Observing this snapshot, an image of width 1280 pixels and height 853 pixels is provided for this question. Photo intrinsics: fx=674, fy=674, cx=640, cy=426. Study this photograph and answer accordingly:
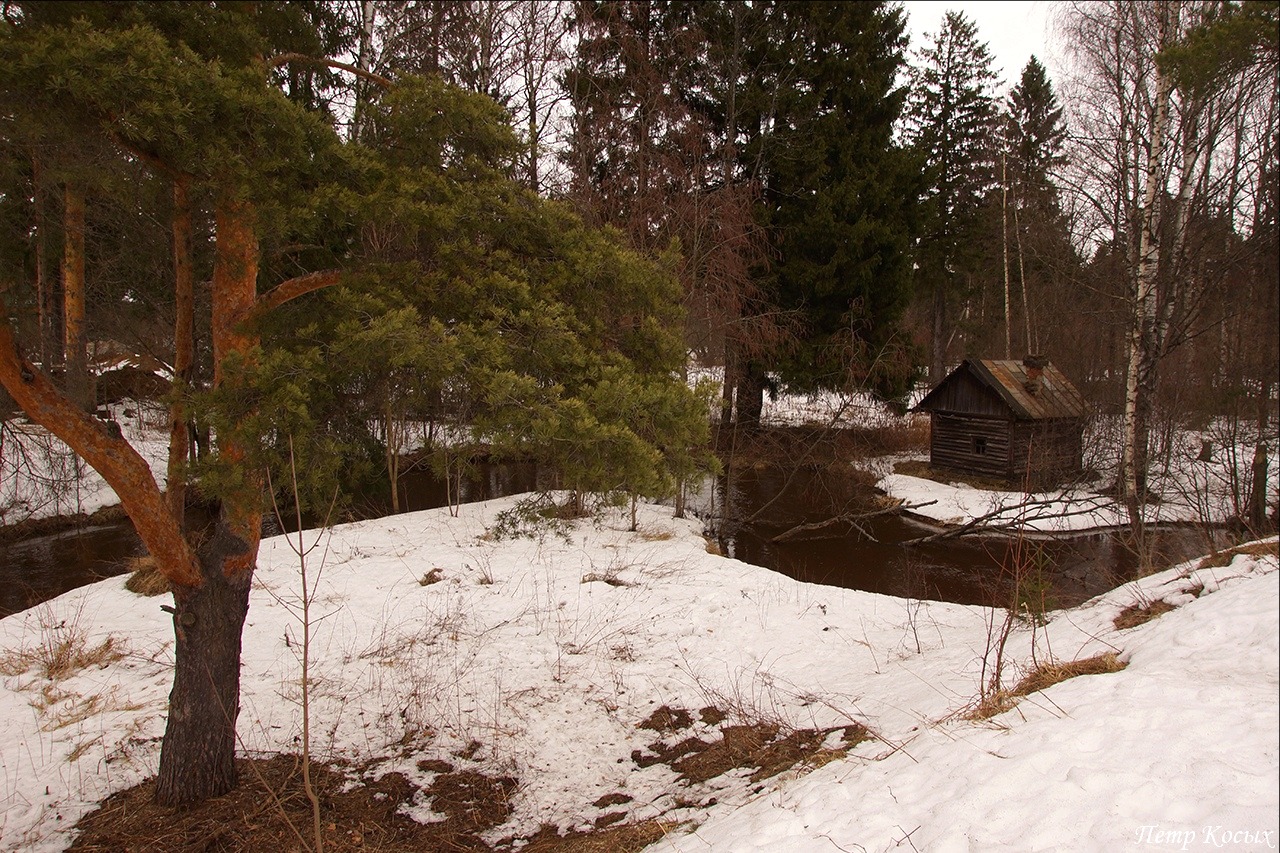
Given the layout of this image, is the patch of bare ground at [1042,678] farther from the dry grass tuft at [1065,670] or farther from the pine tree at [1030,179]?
the pine tree at [1030,179]

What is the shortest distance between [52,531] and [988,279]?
29975 millimetres

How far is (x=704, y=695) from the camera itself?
6168 mm

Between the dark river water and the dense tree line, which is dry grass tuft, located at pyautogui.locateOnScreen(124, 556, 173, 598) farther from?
the dense tree line

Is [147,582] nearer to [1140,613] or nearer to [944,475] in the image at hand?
[1140,613]

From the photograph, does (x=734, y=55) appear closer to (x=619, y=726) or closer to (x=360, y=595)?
(x=360, y=595)

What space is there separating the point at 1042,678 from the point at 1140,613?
180cm

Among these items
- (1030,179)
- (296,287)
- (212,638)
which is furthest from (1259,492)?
(1030,179)

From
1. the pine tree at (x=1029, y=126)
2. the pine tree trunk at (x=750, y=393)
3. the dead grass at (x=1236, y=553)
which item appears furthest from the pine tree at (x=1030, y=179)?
the dead grass at (x=1236, y=553)

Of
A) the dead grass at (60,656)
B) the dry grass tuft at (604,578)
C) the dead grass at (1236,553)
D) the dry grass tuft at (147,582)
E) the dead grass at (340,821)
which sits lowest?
the dead grass at (340,821)

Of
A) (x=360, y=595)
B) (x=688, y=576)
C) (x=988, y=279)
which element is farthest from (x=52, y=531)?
(x=988, y=279)

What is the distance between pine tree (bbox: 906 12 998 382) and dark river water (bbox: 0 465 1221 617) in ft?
41.3

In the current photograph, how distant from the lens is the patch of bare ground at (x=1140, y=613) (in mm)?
5313

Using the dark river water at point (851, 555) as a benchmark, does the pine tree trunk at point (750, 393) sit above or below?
above

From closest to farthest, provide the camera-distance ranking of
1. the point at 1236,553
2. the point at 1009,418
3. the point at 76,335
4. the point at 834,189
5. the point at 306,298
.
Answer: the point at 306,298
the point at 1236,553
the point at 76,335
the point at 1009,418
the point at 834,189
